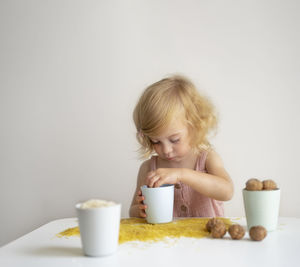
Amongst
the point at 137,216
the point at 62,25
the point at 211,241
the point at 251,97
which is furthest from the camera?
the point at 62,25

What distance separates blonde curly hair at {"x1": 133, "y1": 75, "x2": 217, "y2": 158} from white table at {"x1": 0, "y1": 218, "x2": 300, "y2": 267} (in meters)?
0.46

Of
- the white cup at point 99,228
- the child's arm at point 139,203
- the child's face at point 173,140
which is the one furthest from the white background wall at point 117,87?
the white cup at point 99,228

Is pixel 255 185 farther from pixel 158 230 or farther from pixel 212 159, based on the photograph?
pixel 212 159

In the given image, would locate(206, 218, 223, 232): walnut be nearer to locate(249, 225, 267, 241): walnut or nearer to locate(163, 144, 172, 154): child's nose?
locate(249, 225, 267, 241): walnut

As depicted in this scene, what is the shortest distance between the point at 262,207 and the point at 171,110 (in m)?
0.46

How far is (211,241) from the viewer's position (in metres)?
0.68

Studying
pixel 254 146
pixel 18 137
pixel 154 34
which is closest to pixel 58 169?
pixel 18 137

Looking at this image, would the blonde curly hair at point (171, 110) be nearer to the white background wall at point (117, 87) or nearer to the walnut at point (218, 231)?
the white background wall at point (117, 87)

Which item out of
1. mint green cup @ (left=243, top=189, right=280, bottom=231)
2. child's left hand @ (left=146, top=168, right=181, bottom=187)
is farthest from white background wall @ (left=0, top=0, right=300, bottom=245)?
mint green cup @ (left=243, top=189, right=280, bottom=231)

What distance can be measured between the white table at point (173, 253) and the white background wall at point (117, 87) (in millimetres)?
790

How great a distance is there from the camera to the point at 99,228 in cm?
59

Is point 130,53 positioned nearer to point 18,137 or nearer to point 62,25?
point 62,25

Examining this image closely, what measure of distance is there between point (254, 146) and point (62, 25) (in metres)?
1.00

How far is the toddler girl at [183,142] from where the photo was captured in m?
1.03
